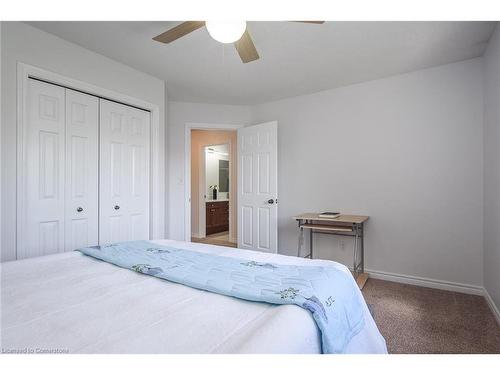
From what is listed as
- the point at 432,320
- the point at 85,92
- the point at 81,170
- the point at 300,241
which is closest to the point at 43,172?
the point at 81,170

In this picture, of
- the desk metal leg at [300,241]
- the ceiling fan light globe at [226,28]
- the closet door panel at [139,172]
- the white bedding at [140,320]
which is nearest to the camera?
the white bedding at [140,320]

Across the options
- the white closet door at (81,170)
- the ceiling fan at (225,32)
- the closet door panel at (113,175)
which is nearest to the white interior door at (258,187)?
the closet door panel at (113,175)

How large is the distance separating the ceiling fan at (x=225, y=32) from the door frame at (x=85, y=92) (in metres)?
1.10

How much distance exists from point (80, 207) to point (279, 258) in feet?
6.36

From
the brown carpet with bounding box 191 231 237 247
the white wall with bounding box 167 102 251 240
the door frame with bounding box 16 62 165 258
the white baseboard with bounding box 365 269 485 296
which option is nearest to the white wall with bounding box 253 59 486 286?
the white baseboard with bounding box 365 269 485 296

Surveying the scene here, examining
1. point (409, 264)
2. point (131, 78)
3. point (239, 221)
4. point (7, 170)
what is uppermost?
point (131, 78)

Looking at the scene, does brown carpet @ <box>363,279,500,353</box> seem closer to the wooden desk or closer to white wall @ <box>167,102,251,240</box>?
the wooden desk

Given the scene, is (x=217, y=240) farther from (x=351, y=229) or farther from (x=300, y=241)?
(x=351, y=229)

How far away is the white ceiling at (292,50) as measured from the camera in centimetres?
209

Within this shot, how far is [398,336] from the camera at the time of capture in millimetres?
1827

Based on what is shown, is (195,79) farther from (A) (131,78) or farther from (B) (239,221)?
(B) (239,221)

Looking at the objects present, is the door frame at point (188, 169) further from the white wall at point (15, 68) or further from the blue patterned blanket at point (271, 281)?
the blue patterned blanket at point (271, 281)

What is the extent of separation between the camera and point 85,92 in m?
2.44
